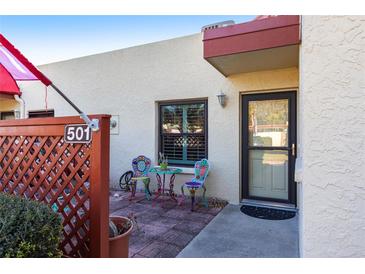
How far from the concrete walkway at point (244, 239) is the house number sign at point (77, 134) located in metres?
1.86

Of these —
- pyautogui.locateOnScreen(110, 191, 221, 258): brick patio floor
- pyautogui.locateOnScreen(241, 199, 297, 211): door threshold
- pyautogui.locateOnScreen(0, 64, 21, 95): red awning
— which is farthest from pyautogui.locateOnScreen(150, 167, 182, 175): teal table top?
pyautogui.locateOnScreen(0, 64, 21, 95): red awning

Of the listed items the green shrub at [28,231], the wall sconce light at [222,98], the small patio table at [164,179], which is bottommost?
the small patio table at [164,179]

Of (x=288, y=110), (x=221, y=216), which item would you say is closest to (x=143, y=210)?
(x=221, y=216)

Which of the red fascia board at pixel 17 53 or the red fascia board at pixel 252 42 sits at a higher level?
the red fascia board at pixel 252 42

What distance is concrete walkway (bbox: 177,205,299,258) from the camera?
2.97 metres

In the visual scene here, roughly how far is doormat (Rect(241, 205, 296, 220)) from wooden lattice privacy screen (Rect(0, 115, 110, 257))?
3.10 meters

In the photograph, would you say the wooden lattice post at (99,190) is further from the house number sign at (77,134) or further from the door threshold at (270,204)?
the door threshold at (270,204)

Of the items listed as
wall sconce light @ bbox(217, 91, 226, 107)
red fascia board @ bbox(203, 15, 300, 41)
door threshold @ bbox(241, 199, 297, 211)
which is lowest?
door threshold @ bbox(241, 199, 297, 211)

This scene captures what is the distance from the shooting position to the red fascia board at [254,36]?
10.6 ft

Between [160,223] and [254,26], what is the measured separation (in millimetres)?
3379

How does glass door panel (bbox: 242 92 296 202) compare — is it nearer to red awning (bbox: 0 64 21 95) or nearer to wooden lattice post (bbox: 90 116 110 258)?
wooden lattice post (bbox: 90 116 110 258)

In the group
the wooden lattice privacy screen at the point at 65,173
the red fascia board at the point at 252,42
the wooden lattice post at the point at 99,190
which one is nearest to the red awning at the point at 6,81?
the wooden lattice privacy screen at the point at 65,173

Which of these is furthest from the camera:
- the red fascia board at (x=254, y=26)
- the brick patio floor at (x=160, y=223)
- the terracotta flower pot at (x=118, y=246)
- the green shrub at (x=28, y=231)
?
the red fascia board at (x=254, y=26)

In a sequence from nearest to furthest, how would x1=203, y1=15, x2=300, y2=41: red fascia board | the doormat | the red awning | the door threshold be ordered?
the red awning → x1=203, y1=15, x2=300, y2=41: red fascia board → the doormat → the door threshold
